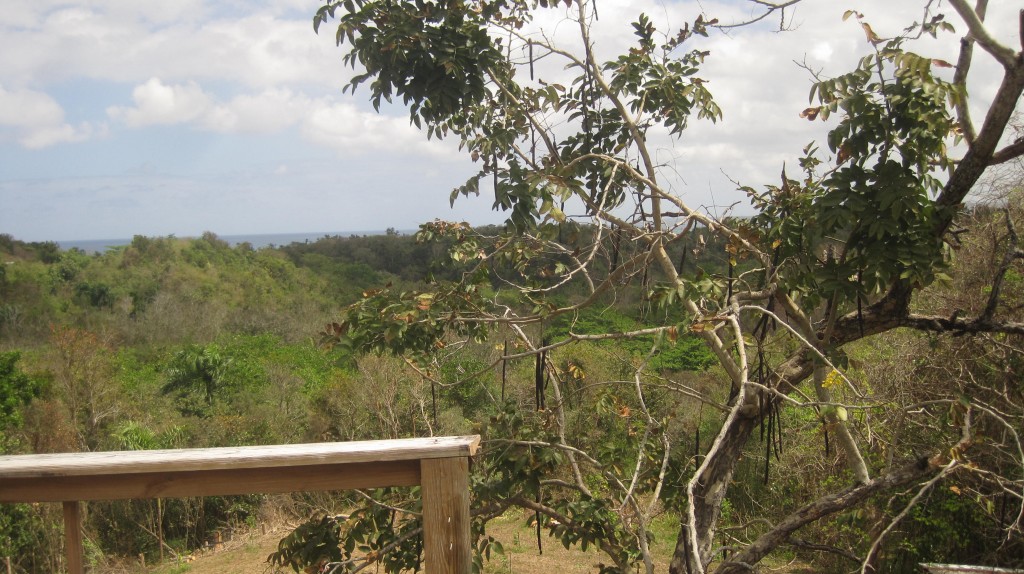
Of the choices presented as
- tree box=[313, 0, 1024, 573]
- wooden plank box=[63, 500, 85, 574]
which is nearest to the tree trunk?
tree box=[313, 0, 1024, 573]

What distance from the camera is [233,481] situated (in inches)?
57.3

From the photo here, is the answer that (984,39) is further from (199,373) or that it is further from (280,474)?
(199,373)

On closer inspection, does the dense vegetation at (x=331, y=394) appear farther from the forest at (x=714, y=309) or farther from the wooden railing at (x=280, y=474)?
the wooden railing at (x=280, y=474)

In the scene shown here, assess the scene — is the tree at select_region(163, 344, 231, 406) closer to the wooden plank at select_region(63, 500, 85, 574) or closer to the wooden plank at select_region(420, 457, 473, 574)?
the wooden plank at select_region(63, 500, 85, 574)

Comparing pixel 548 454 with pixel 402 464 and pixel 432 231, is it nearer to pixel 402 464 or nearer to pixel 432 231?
pixel 432 231

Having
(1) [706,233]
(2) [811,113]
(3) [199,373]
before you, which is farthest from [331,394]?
(2) [811,113]

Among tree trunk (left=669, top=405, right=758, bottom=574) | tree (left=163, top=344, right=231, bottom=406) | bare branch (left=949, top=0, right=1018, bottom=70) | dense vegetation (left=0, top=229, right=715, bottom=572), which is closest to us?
bare branch (left=949, top=0, right=1018, bottom=70)

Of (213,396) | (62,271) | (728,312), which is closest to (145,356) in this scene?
(213,396)

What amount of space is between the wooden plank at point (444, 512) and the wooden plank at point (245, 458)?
26mm

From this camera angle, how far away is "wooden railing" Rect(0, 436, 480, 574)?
4.58 feet

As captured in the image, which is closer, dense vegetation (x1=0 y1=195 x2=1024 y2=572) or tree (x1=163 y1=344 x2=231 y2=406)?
dense vegetation (x1=0 y1=195 x2=1024 y2=572)

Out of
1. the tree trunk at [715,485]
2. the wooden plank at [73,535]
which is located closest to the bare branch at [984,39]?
the tree trunk at [715,485]

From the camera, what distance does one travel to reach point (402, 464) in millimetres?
1450

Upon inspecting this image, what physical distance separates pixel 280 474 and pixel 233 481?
10cm
